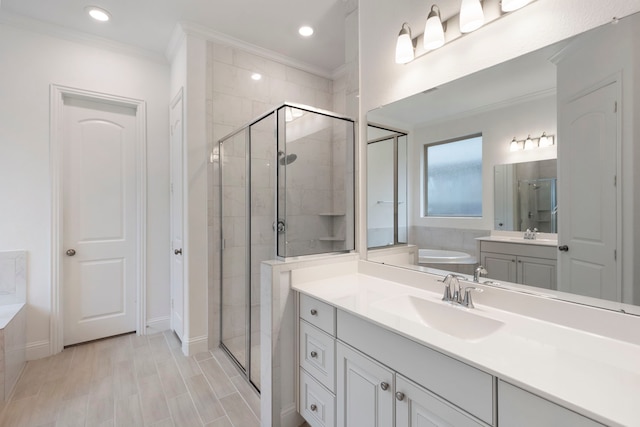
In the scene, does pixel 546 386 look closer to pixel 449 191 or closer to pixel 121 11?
pixel 449 191

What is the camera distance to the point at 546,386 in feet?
2.27

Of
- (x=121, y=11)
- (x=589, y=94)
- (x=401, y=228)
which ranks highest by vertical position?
(x=121, y=11)

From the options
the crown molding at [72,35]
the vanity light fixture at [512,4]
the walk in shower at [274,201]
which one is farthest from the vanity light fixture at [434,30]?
the crown molding at [72,35]

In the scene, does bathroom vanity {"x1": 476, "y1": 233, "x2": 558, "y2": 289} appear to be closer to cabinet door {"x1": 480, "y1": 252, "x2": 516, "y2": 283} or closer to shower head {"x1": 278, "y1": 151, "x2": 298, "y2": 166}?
cabinet door {"x1": 480, "y1": 252, "x2": 516, "y2": 283}

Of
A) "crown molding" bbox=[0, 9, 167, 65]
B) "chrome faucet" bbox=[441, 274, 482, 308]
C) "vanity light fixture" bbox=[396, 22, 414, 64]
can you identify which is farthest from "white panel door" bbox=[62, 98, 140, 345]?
"chrome faucet" bbox=[441, 274, 482, 308]

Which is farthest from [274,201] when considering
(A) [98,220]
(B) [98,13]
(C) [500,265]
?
(B) [98,13]

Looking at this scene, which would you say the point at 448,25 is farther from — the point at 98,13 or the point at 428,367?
the point at 98,13

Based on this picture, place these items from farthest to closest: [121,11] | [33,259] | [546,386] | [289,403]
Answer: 1. [33,259]
2. [121,11]
3. [289,403]
4. [546,386]

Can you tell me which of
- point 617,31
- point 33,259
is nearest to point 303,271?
point 617,31

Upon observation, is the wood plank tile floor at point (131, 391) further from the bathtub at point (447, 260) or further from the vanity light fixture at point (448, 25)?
the vanity light fixture at point (448, 25)

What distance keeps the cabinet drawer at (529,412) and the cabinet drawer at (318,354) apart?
72 cm

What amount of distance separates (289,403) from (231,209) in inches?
62.0

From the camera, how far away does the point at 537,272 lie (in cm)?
117

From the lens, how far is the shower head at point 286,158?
6.61 feet
